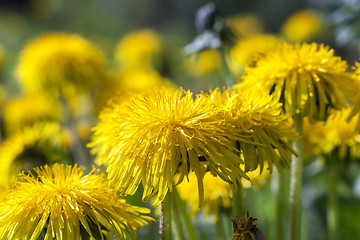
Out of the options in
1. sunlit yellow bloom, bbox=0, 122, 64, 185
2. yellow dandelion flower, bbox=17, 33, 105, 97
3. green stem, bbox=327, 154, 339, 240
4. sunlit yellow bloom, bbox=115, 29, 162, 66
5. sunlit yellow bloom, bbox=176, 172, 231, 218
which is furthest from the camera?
sunlit yellow bloom, bbox=115, 29, 162, 66

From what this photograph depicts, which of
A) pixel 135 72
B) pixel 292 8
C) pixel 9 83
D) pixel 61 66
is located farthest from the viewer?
pixel 292 8

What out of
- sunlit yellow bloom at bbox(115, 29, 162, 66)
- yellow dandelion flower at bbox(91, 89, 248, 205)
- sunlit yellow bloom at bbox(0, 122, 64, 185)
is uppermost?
sunlit yellow bloom at bbox(115, 29, 162, 66)

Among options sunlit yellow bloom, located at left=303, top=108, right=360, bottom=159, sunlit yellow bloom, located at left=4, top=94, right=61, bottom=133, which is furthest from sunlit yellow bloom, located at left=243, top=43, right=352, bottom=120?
Result: sunlit yellow bloom, located at left=4, top=94, right=61, bottom=133

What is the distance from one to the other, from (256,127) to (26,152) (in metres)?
1.21

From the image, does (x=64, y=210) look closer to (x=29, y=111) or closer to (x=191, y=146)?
(x=191, y=146)

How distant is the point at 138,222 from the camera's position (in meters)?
1.23

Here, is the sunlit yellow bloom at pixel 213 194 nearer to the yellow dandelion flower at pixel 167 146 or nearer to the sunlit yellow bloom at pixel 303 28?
the yellow dandelion flower at pixel 167 146

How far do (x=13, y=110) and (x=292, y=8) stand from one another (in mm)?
8970

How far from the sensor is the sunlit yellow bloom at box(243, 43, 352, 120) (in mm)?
1378

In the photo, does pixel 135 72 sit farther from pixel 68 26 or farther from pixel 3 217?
pixel 68 26

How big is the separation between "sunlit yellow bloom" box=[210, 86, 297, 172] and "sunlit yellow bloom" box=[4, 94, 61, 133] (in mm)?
A: 1699

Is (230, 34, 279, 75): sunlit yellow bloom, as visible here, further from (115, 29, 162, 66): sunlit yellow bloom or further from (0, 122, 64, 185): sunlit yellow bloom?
(0, 122, 64, 185): sunlit yellow bloom

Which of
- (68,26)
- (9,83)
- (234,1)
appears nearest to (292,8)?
(234,1)

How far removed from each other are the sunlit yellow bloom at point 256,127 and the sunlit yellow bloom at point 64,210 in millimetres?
339
